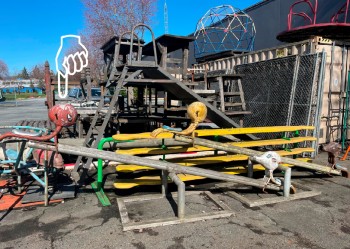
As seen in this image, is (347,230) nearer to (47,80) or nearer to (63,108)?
(63,108)

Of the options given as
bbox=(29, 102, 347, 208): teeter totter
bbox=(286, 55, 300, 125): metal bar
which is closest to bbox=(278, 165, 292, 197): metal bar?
bbox=(29, 102, 347, 208): teeter totter

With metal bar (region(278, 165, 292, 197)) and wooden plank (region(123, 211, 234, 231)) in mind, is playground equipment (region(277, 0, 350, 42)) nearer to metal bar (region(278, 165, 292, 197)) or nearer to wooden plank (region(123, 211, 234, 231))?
metal bar (region(278, 165, 292, 197))

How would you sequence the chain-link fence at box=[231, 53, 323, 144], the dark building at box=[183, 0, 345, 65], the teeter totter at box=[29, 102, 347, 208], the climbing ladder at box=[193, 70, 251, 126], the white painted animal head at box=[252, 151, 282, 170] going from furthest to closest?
1. the dark building at box=[183, 0, 345, 65]
2. the chain-link fence at box=[231, 53, 323, 144]
3. the climbing ladder at box=[193, 70, 251, 126]
4. the white painted animal head at box=[252, 151, 282, 170]
5. the teeter totter at box=[29, 102, 347, 208]

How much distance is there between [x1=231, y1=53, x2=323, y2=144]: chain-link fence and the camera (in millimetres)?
7262

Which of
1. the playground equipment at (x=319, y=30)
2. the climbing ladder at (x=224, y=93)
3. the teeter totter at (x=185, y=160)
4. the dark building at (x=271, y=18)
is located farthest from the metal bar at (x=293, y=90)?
the dark building at (x=271, y=18)

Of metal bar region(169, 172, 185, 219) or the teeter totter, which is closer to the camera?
the teeter totter

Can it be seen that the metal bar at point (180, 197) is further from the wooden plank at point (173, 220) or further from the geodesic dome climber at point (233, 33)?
the geodesic dome climber at point (233, 33)

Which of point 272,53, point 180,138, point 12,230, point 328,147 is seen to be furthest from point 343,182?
point 12,230

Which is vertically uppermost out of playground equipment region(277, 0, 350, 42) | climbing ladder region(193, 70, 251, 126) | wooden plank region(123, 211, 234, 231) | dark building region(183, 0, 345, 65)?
dark building region(183, 0, 345, 65)

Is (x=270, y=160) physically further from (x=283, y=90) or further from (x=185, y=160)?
(x=283, y=90)

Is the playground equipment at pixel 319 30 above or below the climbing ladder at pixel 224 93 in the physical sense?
above

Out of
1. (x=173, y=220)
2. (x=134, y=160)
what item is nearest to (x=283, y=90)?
(x=173, y=220)

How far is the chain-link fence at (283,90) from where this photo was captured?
7.26 meters

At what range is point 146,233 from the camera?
3439 millimetres
